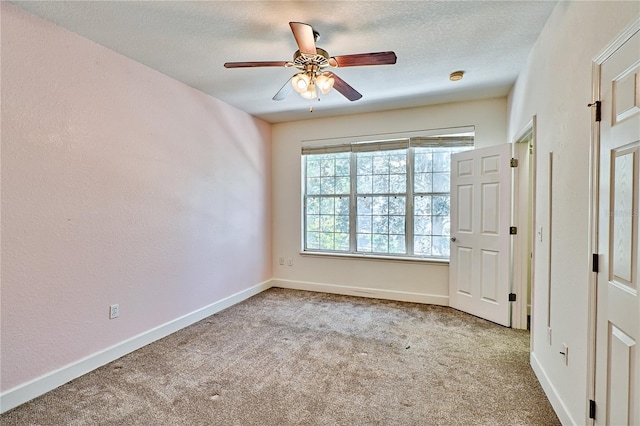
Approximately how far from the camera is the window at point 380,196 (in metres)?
3.90

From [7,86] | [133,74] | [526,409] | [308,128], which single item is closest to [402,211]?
[308,128]

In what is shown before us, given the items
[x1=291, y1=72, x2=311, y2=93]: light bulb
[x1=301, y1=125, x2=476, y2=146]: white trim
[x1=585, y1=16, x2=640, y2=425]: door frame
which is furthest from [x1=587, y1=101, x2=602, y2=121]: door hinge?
[x1=301, y1=125, x2=476, y2=146]: white trim

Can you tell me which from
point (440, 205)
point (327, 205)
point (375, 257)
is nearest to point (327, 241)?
point (327, 205)

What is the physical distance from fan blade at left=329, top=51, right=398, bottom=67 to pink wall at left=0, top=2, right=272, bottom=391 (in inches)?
72.8

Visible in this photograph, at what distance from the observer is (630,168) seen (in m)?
1.19

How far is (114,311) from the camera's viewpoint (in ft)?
8.28

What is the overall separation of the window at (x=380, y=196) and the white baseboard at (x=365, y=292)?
1.64 ft

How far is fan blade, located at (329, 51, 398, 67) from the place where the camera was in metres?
Answer: 1.86

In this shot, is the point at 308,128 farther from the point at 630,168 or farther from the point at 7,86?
the point at 630,168

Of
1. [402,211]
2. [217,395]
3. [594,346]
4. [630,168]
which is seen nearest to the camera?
[630,168]

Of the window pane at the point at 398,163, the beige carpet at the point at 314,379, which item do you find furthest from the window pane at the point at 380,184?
the beige carpet at the point at 314,379

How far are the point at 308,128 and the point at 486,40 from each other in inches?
102

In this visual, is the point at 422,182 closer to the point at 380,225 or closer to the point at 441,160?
the point at 441,160

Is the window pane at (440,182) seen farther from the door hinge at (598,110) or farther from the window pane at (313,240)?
the door hinge at (598,110)
